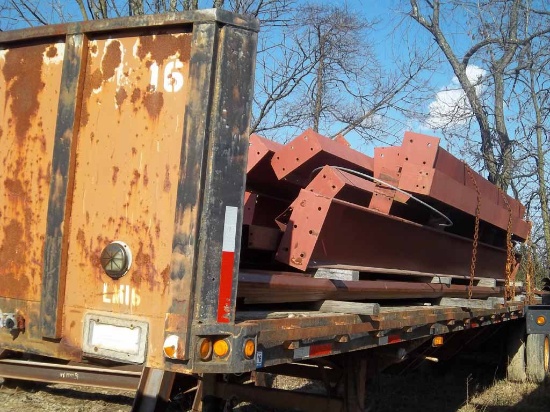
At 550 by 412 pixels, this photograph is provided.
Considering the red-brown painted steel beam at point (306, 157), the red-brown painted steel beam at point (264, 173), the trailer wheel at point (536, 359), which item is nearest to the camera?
the red-brown painted steel beam at point (306, 157)

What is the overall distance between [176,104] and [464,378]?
24.2 feet

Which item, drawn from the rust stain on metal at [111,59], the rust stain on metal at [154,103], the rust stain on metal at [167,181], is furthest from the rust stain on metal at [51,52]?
the rust stain on metal at [167,181]

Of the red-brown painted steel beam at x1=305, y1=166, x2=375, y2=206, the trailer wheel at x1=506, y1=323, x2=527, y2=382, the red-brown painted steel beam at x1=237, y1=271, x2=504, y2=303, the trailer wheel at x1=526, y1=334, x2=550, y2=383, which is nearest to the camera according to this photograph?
the red-brown painted steel beam at x1=237, y1=271, x2=504, y2=303

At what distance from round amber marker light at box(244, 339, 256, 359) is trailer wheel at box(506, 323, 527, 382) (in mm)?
7136

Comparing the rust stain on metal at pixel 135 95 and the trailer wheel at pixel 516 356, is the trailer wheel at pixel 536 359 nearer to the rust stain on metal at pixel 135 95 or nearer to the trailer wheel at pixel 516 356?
the trailer wheel at pixel 516 356

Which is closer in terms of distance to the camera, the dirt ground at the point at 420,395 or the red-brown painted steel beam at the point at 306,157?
the red-brown painted steel beam at the point at 306,157

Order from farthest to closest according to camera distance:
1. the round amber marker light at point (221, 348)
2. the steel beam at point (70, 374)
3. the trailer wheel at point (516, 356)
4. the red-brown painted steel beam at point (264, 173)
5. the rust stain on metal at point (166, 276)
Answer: the trailer wheel at point (516, 356) < the steel beam at point (70, 374) < the red-brown painted steel beam at point (264, 173) < the rust stain on metal at point (166, 276) < the round amber marker light at point (221, 348)

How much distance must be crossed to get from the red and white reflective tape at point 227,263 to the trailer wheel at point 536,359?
7166 millimetres

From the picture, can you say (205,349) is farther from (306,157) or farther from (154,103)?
(306,157)

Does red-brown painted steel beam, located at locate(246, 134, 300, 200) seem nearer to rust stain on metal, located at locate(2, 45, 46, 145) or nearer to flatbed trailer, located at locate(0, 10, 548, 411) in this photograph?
flatbed trailer, located at locate(0, 10, 548, 411)

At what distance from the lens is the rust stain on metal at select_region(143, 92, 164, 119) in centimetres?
294

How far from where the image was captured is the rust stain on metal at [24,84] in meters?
3.32

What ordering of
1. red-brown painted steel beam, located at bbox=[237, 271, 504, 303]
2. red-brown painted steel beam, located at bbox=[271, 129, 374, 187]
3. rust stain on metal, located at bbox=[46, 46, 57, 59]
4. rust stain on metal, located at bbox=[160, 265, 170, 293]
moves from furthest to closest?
red-brown painted steel beam, located at bbox=[271, 129, 374, 187]
red-brown painted steel beam, located at bbox=[237, 271, 504, 303]
rust stain on metal, located at bbox=[46, 46, 57, 59]
rust stain on metal, located at bbox=[160, 265, 170, 293]

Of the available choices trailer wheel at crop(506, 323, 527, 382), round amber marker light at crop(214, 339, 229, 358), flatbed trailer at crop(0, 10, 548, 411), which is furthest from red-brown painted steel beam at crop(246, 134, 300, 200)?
trailer wheel at crop(506, 323, 527, 382)
